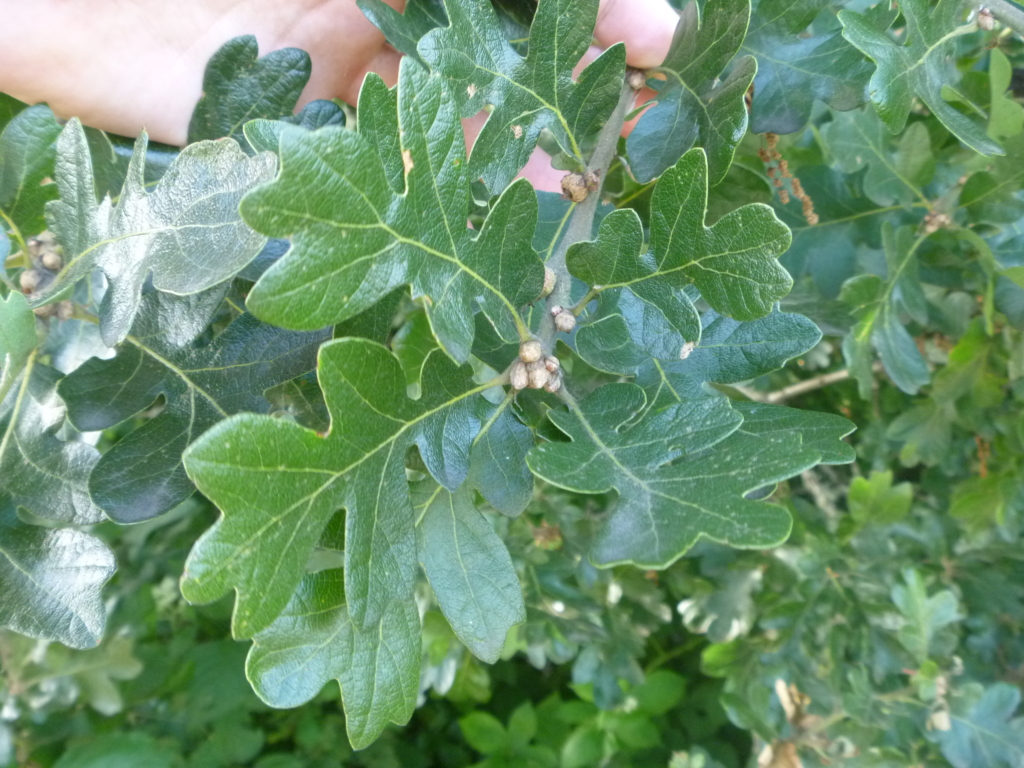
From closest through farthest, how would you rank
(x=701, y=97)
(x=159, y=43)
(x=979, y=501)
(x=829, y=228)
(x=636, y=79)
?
(x=701, y=97), (x=636, y=79), (x=159, y=43), (x=829, y=228), (x=979, y=501)

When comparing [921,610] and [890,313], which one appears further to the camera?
[921,610]

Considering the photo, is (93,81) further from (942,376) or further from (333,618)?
(942,376)

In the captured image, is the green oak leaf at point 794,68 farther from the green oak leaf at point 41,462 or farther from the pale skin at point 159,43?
the green oak leaf at point 41,462

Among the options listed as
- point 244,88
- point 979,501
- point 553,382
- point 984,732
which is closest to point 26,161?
point 244,88

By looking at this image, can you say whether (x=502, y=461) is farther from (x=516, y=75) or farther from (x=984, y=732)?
(x=984, y=732)

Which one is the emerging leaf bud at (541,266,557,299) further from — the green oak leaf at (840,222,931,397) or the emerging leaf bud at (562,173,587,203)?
the green oak leaf at (840,222,931,397)

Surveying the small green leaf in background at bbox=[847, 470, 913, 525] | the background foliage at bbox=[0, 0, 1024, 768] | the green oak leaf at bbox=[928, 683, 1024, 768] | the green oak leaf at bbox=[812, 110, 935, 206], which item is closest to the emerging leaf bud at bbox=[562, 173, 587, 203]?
the background foliage at bbox=[0, 0, 1024, 768]
